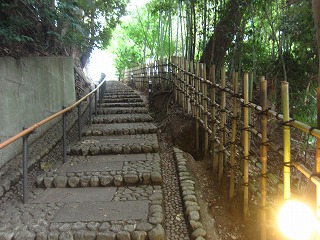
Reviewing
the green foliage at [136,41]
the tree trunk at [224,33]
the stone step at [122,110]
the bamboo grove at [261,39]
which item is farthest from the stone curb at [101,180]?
the green foliage at [136,41]

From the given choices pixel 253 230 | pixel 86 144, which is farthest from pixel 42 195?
pixel 253 230

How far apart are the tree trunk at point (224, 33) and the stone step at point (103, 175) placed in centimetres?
270

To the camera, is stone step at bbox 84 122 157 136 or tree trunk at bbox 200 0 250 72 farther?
stone step at bbox 84 122 157 136

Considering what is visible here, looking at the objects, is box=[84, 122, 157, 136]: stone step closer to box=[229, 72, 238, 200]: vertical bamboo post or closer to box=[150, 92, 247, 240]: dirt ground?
box=[150, 92, 247, 240]: dirt ground

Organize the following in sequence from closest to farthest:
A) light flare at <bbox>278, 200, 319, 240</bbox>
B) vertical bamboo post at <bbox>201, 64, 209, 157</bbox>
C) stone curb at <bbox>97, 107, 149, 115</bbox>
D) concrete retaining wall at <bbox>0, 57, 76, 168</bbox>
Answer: light flare at <bbox>278, 200, 319, 240</bbox> → concrete retaining wall at <bbox>0, 57, 76, 168</bbox> → vertical bamboo post at <bbox>201, 64, 209, 157</bbox> → stone curb at <bbox>97, 107, 149, 115</bbox>

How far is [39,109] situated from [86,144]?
0.88 metres

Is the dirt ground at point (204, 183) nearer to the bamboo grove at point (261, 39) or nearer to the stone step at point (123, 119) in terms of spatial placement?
the stone step at point (123, 119)

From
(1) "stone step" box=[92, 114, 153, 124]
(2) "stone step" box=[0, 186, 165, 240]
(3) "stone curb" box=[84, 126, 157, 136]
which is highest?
(1) "stone step" box=[92, 114, 153, 124]

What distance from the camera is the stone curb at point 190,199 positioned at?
90.5 inches

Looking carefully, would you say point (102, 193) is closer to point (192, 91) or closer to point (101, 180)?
point (101, 180)

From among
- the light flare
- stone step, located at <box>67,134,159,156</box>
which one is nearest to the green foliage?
stone step, located at <box>67,134,159,156</box>

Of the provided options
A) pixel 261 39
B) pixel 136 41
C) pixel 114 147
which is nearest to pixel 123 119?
pixel 114 147

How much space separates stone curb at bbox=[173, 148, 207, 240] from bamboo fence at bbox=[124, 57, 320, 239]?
38 cm

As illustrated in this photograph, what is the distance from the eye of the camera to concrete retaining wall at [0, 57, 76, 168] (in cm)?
335
